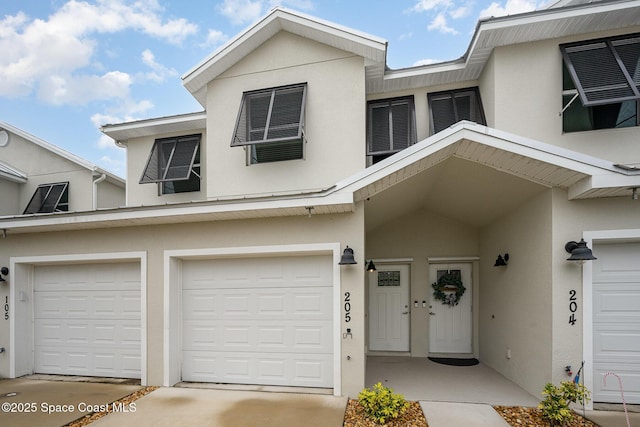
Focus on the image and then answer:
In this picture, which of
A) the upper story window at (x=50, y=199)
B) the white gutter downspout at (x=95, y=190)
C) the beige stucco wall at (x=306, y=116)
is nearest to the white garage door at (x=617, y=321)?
the beige stucco wall at (x=306, y=116)

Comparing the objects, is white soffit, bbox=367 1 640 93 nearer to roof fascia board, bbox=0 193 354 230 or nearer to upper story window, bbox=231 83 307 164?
upper story window, bbox=231 83 307 164

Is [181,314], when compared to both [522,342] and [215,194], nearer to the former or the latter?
[215,194]

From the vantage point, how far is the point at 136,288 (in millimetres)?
5598

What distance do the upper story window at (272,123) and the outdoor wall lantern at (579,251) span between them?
4376mm

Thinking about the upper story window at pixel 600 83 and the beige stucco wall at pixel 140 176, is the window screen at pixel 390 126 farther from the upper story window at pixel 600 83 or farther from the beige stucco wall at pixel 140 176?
the beige stucco wall at pixel 140 176

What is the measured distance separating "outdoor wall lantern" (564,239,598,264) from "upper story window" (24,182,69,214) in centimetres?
1152

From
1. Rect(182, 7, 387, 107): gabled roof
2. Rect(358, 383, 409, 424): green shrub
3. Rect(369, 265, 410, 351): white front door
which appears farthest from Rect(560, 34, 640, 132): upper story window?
Rect(358, 383, 409, 424): green shrub

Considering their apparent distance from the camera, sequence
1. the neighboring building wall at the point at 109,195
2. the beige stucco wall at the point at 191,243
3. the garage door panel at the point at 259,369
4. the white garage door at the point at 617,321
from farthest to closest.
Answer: the neighboring building wall at the point at 109,195
the garage door panel at the point at 259,369
the beige stucco wall at the point at 191,243
the white garage door at the point at 617,321

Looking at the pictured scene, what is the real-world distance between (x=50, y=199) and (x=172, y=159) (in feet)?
15.5

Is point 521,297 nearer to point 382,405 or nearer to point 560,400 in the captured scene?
point 560,400

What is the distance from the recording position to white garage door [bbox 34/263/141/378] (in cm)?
559

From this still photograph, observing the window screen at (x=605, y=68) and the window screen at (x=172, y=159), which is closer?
the window screen at (x=605, y=68)

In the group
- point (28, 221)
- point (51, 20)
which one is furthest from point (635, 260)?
point (51, 20)

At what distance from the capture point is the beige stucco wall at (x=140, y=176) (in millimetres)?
7344
